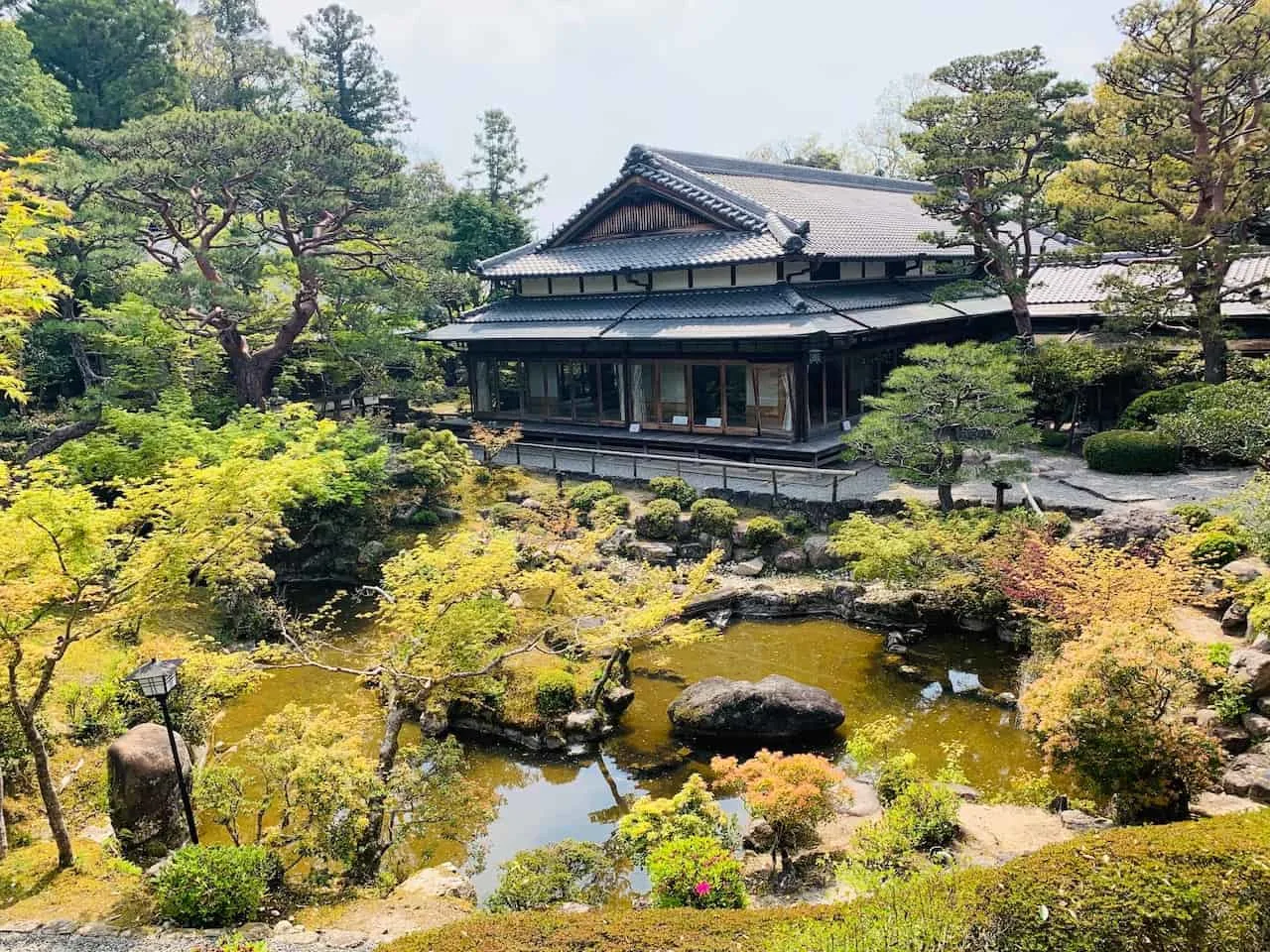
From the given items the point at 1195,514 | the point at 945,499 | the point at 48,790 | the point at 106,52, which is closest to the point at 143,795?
the point at 48,790

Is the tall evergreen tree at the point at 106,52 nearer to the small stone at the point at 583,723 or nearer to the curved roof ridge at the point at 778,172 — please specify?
the curved roof ridge at the point at 778,172

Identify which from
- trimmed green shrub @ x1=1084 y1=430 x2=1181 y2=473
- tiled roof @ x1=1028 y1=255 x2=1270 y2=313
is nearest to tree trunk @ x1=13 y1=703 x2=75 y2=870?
trimmed green shrub @ x1=1084 y1=430 x2=1181 y2=473

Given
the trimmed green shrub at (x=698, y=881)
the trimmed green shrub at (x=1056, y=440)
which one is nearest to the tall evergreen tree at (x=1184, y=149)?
the trimmed green shrub at (x=1056, y=440)

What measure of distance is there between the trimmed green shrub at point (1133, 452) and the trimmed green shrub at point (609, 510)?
1041 cm

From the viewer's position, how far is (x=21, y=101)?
24.7 metres

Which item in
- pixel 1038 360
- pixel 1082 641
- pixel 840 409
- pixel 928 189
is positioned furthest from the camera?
pixel 928 189

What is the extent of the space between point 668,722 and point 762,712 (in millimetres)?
1576

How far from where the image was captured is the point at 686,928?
630 cm

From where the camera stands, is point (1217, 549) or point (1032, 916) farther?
point (1217, 549)

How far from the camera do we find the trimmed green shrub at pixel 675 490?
735 inches

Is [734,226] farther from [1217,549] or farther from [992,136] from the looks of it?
[1217,549]

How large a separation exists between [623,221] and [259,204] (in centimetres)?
1033

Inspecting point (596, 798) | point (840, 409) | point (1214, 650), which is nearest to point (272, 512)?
point (596, 798)

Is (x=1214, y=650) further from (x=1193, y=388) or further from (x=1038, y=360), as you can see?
(x=1038, y=360)
